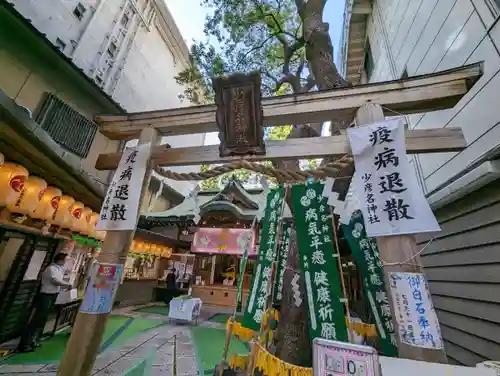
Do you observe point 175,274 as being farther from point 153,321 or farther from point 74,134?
point 74,134

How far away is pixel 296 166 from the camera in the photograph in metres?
5.57

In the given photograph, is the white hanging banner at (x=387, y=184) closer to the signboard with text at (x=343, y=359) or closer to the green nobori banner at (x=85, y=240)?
the signboard with text at (x=343, y=359)

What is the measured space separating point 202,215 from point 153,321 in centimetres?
494

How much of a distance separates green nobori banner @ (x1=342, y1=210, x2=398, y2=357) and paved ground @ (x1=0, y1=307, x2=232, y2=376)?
4120mm

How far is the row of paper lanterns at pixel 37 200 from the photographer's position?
13.6 feet

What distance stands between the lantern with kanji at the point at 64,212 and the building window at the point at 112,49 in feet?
30.3

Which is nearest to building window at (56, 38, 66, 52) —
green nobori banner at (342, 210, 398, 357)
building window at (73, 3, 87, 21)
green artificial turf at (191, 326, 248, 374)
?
building window at (73, 3, 87, 21)

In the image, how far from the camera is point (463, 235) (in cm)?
412

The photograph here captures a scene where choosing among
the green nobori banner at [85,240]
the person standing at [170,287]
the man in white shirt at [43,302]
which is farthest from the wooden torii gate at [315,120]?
the person standing at [170,287]

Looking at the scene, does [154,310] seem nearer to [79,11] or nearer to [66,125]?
[66,125]

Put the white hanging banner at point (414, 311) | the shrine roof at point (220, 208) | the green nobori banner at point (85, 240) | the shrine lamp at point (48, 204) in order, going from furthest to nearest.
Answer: the shrine roof at point (220, 208) < the green nobori banner at point (85, 240) < the shrine lamp at point (48, 204) < the white hanging banner at point (414, 311)

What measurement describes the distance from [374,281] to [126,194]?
448 cm

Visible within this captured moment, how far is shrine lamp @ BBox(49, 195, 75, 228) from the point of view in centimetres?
580

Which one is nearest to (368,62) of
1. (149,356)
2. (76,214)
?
(76,214)
